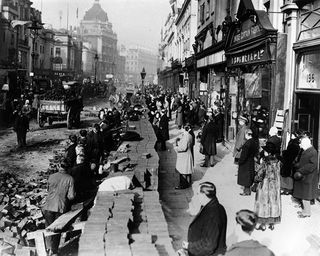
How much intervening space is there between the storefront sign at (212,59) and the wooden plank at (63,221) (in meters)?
13.4

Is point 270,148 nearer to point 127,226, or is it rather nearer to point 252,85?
point 127,226

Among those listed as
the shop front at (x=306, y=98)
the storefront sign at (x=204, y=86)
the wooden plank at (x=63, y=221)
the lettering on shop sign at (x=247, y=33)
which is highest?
the lettering on shop sign at (x=247, y=33)

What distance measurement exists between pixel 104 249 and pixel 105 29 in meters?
115

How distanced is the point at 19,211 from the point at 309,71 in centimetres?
728

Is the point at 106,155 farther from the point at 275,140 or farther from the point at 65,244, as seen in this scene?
the point at 65,244

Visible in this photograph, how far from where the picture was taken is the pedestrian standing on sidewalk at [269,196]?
7234 mm

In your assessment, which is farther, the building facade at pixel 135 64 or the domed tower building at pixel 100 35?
the building facade at pixel 135 64

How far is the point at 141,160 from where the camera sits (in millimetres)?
9672

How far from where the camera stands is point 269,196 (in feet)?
23.8

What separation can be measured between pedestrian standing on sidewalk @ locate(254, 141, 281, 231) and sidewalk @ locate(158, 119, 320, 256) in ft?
0.67

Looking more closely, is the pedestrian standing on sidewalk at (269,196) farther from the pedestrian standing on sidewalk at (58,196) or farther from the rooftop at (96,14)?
the rooftop at (96,14)

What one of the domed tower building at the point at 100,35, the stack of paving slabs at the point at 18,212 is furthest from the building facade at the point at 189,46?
the domed tower building at the point at 100,35

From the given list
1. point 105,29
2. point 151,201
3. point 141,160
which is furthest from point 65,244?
point 105,29

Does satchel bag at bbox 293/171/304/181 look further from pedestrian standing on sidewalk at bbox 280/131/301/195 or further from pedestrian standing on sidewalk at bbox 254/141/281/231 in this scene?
pedestrian standing on sidewalk at bbox 280/131/301/195
